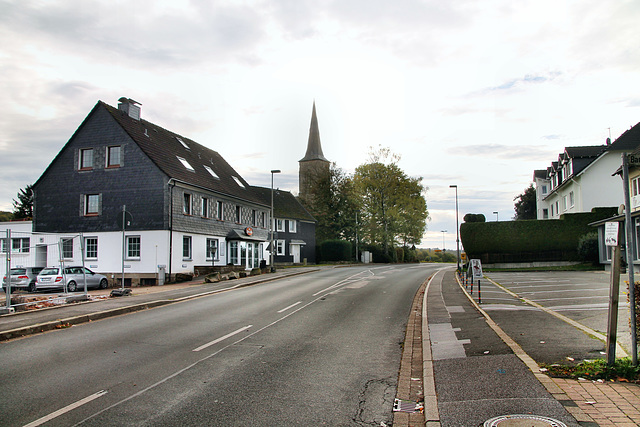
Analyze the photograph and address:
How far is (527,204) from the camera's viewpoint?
81938 millimetres

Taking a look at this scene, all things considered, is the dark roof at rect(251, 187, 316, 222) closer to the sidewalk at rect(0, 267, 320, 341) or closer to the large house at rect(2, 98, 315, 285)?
the large house at rect(2, 98, 315, 285)

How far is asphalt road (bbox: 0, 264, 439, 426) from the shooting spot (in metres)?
5.81

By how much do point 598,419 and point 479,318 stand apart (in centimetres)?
784

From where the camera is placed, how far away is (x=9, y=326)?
11.6m

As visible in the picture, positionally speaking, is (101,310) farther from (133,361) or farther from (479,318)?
(479,318)

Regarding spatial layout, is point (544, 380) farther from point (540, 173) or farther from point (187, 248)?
point (540, 173)

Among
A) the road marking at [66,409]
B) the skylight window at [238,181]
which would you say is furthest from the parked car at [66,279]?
the skylight window at [238,181]

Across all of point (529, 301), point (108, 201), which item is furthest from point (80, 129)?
point (529, 301)

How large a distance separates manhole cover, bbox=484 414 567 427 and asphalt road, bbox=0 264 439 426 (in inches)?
48.9

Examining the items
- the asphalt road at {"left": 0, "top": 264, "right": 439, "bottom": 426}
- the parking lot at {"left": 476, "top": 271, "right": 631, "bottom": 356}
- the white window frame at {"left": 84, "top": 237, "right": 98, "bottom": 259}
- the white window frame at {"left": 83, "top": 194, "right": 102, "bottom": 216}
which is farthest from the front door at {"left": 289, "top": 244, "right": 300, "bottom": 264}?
the asphalt road at {"left": 0, "top": 264, "right": 439, "bottom": 426}

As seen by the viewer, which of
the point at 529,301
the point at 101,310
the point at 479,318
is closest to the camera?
the point at 479,318

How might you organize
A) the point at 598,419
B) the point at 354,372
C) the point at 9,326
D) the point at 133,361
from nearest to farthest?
the point at 598,419 < the point at 354,372 < the point at 133,361 < the point at 9,326

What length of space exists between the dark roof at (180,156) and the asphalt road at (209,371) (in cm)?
2050

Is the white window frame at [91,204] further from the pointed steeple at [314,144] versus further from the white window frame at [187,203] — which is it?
the pointed steeple at [314,144]
